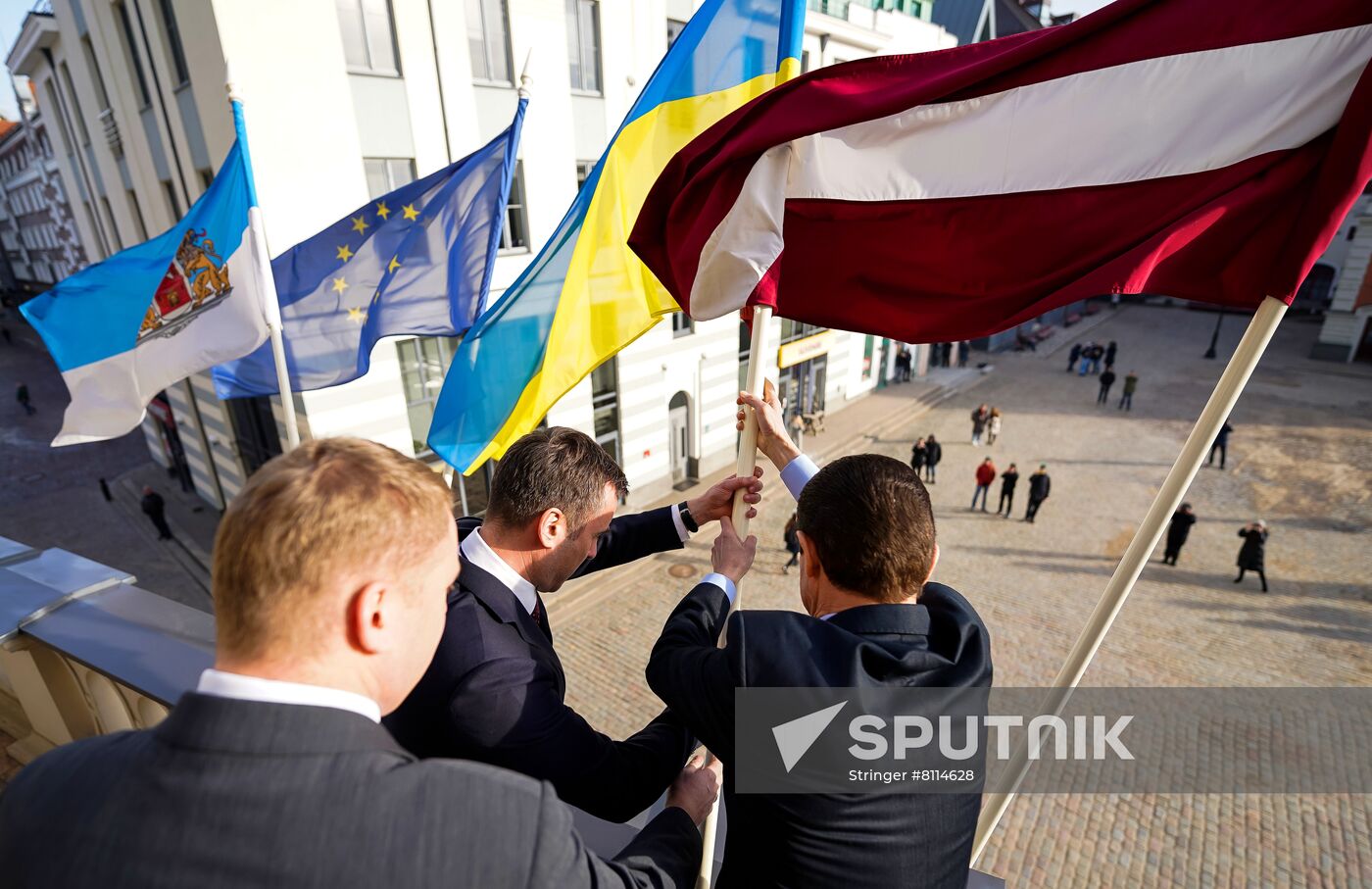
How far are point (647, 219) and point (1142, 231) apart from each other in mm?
2138

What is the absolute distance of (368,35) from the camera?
33.2 ft

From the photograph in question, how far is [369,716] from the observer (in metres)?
1.25

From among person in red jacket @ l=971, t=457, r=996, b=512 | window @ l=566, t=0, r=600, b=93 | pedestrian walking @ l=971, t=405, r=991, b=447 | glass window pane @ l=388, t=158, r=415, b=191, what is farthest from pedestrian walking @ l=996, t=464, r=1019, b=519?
glass window pane @ l=388, t=158, r=415, b=191

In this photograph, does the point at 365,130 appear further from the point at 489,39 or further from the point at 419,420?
the point at 419,420

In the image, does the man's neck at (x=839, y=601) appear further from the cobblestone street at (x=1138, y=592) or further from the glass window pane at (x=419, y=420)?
the glass window pane at (x=419, y=420)

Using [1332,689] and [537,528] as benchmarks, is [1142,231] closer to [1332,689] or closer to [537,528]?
[537,528]

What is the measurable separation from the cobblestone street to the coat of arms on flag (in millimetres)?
7101

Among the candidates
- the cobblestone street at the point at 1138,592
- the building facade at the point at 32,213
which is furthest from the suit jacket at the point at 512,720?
the building facade at the point at 32,213

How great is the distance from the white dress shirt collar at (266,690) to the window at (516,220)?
12250mm

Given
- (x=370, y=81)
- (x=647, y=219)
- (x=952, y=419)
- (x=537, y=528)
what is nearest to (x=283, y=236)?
(x=370, y=81)

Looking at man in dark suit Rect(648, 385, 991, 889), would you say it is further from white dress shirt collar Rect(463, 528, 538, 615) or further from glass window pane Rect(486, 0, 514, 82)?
glass window pane Rect(486, 0, 514, 82)

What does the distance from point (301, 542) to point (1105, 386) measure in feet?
92.9

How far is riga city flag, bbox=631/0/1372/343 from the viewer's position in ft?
6.79

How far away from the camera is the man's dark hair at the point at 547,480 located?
263 centimetres
